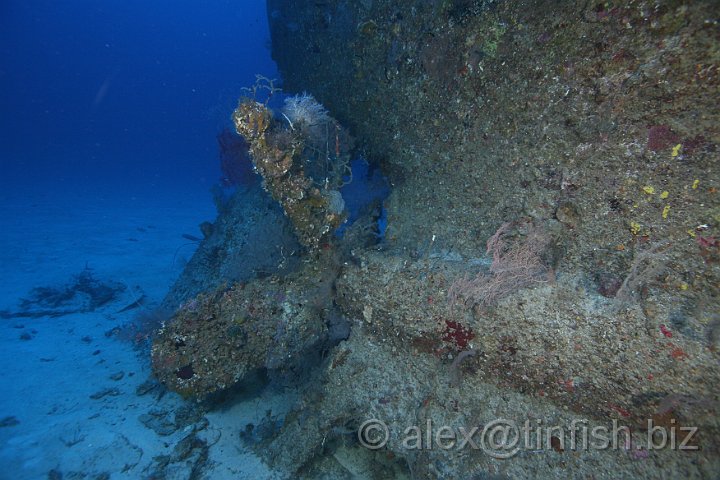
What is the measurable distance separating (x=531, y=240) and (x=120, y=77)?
162676 millimetres

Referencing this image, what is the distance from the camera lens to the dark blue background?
71188 millimetres

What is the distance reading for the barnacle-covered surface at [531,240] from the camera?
250 centimetres

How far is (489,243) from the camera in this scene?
3406 mm

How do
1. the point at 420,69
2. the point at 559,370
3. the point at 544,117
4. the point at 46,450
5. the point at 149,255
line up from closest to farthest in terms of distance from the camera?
the point at 559,370 < the point at 544,117 < the point at 420,69 < the point at 46,450 < the point at 149,255

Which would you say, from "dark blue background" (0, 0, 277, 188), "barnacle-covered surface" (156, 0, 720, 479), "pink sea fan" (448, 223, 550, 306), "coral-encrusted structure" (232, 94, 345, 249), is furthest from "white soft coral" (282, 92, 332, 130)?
"dark blue background" (0, 0, 277, 188)

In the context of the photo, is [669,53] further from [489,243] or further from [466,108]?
[489,243]

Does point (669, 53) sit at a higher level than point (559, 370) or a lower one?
higher

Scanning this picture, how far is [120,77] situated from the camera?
126 m

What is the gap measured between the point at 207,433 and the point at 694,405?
17.8 ft

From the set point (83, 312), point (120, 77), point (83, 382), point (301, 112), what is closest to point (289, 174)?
point (301, 112)

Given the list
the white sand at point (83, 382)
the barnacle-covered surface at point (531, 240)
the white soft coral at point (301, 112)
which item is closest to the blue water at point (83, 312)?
the white sand at point (83, 382)

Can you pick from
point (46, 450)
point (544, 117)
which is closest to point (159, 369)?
point (46, 450)

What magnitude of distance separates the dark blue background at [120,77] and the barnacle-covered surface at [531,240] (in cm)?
5184

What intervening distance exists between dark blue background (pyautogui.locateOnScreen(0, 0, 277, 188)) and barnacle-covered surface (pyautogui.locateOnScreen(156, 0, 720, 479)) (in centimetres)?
5184
